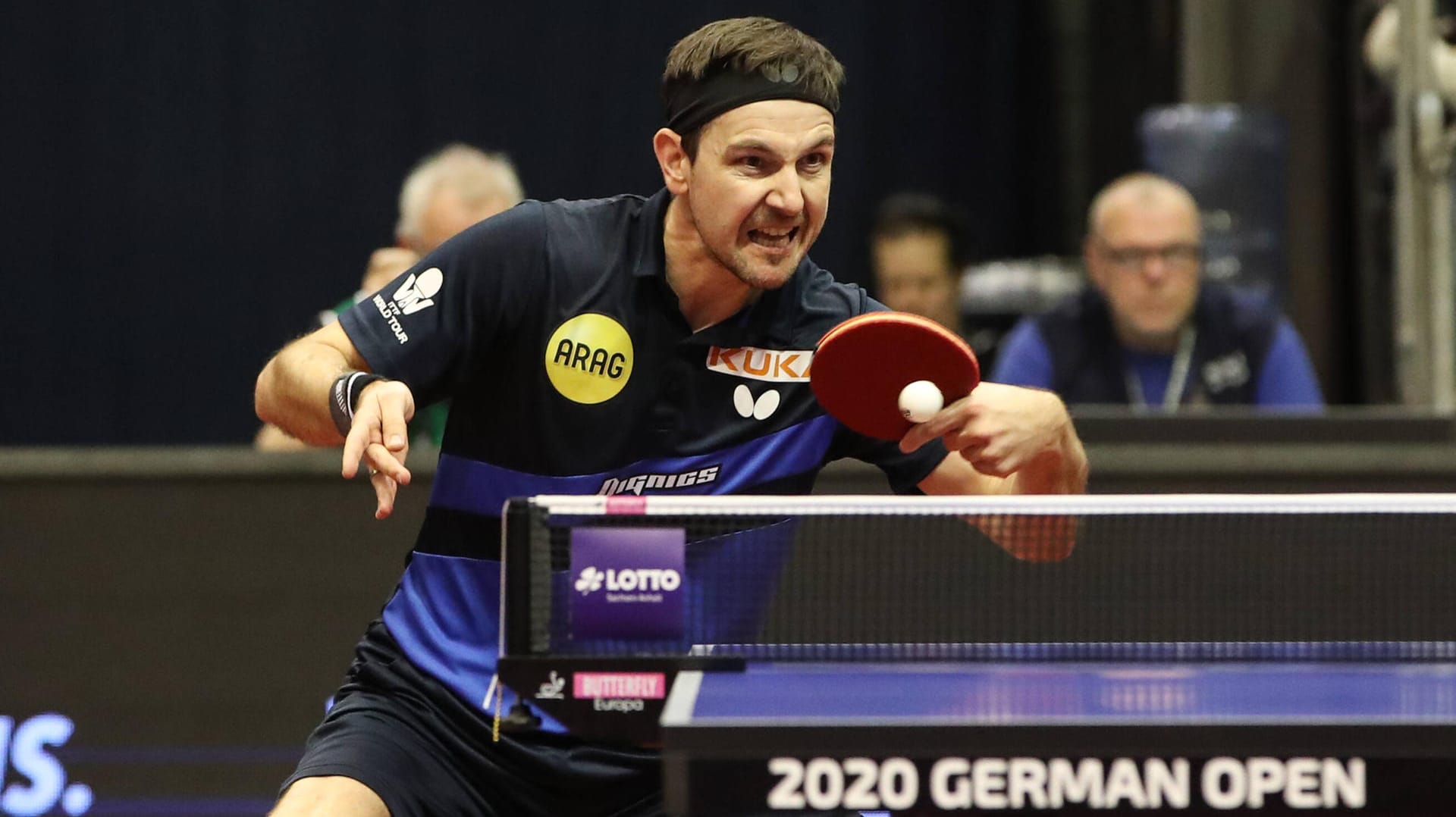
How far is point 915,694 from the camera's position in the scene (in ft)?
7.54

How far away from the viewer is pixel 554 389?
3.18 m

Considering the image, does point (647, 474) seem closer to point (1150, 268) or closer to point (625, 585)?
point (625, 585)

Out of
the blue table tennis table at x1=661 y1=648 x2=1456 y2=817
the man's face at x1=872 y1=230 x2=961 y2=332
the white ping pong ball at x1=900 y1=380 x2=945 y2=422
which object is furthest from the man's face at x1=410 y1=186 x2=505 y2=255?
the blue table tennis table at x1=661 y1=648 x2=1456 y2=817

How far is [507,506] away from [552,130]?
277 inches

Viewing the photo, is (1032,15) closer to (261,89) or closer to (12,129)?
(261,89)

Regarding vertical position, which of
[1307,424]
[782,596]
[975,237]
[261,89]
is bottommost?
[782,596]

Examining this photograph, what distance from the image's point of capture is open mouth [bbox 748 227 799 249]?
316 centimetres

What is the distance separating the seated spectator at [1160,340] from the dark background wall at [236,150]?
3488mm

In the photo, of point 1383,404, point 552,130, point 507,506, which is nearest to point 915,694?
point 507,506

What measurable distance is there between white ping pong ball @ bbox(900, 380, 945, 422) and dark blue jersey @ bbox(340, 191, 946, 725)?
52 cm

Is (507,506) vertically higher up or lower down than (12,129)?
lower down

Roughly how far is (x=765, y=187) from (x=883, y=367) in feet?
1.57

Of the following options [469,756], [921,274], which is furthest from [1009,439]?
[921,274]

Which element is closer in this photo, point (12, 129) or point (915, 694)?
point (915, 694)
